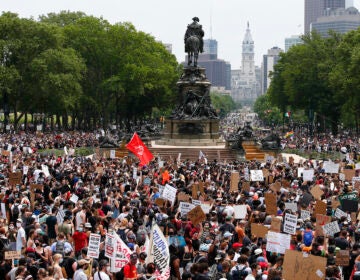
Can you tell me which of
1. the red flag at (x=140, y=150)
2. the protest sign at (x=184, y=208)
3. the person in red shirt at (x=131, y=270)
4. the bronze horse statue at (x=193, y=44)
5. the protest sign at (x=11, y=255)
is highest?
the bronze horse statue at (x=193, y=44)

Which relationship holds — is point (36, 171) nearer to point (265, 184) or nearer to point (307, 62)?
point (265, 184)

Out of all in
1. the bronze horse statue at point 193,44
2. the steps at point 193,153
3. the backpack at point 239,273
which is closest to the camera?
the backpack at point 239,273

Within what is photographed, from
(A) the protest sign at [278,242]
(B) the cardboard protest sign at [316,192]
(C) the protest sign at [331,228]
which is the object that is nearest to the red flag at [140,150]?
(B) the cardboard protest sign at [316,192]

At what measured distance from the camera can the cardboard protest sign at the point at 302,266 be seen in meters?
12.2

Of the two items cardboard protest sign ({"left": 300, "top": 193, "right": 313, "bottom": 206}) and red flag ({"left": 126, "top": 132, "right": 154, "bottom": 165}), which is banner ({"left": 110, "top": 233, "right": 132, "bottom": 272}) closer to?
cardboard protest sign ({"left": 300, "top": 193, "right": 313, "bottom": 206})

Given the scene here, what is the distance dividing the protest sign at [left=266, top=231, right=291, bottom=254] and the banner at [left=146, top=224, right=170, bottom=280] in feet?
8.05

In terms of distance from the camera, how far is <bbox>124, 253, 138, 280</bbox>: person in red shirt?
42.7 feet

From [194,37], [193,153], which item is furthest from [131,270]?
[194,37]

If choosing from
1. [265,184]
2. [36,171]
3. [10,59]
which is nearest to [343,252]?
[265,184]

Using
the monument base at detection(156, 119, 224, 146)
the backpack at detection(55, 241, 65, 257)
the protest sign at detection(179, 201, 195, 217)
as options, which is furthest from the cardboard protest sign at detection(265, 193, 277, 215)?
the monument base at detection(156, 119, 224, 146)

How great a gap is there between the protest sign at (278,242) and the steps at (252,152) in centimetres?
3317

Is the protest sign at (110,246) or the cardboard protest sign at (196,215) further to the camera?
the cardboard protest sign at (196,215)

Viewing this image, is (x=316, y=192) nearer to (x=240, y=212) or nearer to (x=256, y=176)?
(x=256, y=176)

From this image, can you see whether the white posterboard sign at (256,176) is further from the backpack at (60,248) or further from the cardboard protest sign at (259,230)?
the backpack at (60,248)
